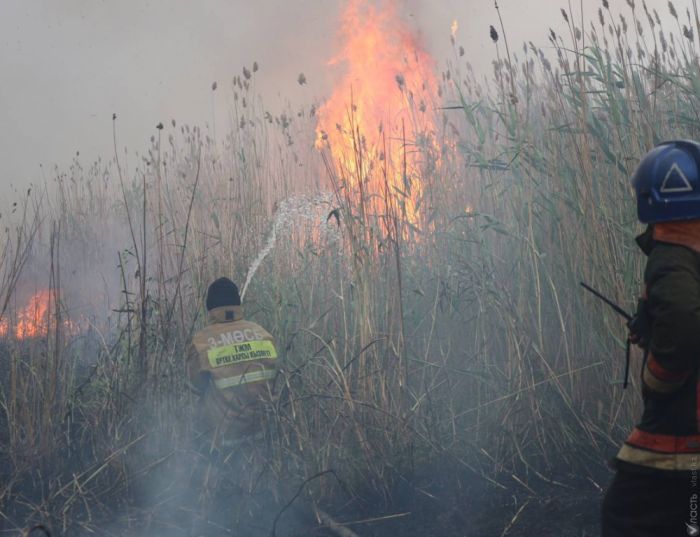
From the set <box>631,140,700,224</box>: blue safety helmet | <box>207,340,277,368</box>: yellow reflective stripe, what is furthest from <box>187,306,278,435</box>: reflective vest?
<box>631,140,700,224</box>: blue safety helmet

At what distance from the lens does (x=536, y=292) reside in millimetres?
3506

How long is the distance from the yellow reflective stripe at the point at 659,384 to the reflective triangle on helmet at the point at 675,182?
16.6 inches

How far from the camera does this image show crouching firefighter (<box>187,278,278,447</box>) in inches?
149

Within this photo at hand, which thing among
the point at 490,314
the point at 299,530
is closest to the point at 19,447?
the point at 299,530

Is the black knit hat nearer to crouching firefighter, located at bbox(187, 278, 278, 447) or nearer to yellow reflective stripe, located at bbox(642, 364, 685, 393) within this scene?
crouching firefighter, located at bbox(187, 278, 278, 447)

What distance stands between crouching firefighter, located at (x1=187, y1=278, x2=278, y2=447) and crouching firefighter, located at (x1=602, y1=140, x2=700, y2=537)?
2.14 m

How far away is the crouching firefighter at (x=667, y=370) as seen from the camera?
5.71ft

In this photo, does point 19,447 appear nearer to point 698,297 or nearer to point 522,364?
point 522,364

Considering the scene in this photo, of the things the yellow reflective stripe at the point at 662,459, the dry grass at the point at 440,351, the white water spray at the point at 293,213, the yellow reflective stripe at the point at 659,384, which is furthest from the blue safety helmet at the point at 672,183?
the white water spray at the point at 293,213

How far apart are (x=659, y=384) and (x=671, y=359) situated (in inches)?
4.0

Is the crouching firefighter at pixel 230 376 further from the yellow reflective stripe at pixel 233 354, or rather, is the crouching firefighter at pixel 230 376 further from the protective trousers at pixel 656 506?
the protective trousers at pixel 656 506

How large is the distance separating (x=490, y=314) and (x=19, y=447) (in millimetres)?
2315

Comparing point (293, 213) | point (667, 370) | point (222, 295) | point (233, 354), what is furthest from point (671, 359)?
point (293, 213)

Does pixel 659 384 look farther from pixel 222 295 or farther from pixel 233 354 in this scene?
pixel 222 295
